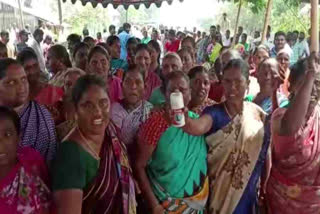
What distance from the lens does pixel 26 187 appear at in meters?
2.18

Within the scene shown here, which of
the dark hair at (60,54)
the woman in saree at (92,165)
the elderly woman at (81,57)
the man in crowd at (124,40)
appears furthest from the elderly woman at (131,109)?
the man in crowd at (124,40)

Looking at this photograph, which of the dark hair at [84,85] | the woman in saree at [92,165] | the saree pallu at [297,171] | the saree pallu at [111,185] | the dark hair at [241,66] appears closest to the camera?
the woman in saree at [92,165]

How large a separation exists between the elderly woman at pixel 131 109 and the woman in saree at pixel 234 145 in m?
0.61

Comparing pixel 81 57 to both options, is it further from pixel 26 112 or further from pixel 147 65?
pixel 26 112

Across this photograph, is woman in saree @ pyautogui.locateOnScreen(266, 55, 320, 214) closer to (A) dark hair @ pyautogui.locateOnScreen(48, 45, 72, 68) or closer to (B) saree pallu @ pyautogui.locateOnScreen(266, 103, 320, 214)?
(B) saree pallu @ pyautogui.locateOnScreen(266, 103, 320, 214)

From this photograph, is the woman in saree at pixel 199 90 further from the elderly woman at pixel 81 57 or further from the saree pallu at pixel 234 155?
the elderly woman at pixel 81 57

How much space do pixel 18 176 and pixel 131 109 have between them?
57.1 inches

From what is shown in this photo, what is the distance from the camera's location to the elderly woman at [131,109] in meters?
3.35

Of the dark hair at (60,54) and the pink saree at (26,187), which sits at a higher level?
the dark hair at (60,54)

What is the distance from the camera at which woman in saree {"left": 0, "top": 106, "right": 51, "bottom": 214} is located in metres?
2.12

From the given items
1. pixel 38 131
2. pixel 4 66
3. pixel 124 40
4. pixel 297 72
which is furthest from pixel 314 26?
pixel 124 40

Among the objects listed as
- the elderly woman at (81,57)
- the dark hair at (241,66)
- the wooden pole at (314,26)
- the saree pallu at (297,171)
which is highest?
the wooden pole at (314,26)

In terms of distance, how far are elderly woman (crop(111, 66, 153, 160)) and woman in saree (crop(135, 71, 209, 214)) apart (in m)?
0.39

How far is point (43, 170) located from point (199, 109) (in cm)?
151
